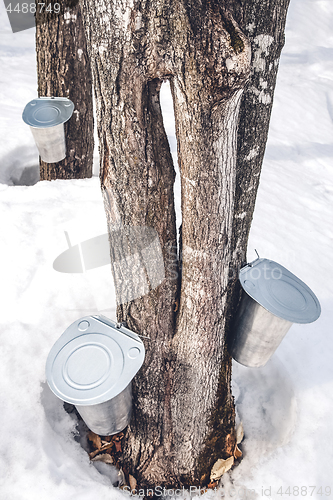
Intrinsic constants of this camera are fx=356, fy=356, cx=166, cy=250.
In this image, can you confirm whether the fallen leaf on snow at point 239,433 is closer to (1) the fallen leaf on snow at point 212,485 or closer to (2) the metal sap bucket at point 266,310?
(1) the fallen leaf on snow at point 212,485

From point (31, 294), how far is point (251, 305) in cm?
146

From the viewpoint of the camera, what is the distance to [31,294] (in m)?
2.34

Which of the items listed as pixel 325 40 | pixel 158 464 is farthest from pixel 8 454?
pixel 325 40

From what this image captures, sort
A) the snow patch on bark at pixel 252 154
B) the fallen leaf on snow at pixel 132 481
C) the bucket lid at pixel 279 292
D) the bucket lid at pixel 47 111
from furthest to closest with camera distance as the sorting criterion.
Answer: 1. the bucket lid at pixel 47 111
2. the fallen leaf on snow at pixel 132 481
3. the bucket lid at pixel 279 292
4. the snow patch on bark at pixel 252 154

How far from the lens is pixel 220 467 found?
204 cm

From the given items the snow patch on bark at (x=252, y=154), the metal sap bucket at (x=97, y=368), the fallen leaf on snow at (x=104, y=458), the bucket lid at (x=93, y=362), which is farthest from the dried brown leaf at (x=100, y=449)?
the snow patch on bark at (x=252, y=154)

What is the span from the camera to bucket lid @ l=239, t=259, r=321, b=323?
1.60 meters

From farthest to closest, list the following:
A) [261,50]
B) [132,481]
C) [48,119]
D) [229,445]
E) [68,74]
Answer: [68,74] < [48,119] < [229,445] < [132,481] < [261,50]

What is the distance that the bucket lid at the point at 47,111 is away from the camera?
8.29 ft

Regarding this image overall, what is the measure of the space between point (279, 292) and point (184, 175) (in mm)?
772

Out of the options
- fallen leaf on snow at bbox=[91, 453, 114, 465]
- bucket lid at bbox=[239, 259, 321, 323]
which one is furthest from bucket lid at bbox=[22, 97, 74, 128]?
fallen leaf on snow at bbox=[91, 453, 114, 465]

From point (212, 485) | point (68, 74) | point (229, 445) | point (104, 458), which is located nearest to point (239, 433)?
point (229, 445)

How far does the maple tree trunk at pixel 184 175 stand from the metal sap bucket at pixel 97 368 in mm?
145

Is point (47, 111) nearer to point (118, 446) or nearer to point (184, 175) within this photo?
point (184, 175)
